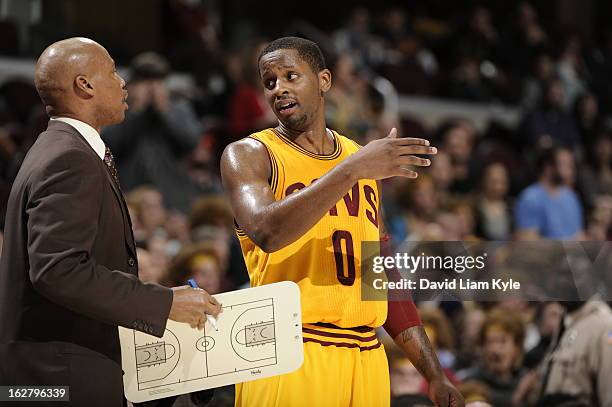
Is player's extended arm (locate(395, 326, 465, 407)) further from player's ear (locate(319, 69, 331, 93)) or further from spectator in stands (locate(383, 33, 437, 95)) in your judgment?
spectator in stands (locate(383, 33, 437, 95))

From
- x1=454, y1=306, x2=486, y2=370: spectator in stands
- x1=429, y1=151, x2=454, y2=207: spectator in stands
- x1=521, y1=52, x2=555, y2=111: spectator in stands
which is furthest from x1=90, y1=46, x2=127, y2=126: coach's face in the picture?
x1=521, y1=52, x2=555, y2=111: spectator in stands

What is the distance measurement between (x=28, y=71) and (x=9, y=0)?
0.85 meters

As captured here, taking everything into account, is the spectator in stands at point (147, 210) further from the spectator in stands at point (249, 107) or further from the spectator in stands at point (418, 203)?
the spectator in stands at point (418, 203)

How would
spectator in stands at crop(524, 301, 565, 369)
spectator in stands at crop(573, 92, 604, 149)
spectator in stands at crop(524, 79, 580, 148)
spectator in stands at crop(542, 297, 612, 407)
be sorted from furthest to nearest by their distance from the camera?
1. spectator in stands at crop(573, 92, 604, 149)
2. spectator in stands at crop(524, 79, 580, 148)
3. spectator in stands at crop(524, 301, 565, 369)
4. spectator in stands at crop(542, 297, 612, 407)

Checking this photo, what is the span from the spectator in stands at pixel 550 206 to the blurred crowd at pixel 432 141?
0.6 inches

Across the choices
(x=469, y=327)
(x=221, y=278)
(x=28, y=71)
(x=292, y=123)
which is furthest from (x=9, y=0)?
(x=292, y=123)

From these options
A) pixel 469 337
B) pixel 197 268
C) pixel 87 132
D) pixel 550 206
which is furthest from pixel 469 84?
pixel 87 132

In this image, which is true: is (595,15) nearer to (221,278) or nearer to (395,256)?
(221,278)

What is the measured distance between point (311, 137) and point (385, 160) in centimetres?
55

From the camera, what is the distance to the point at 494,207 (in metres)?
Answer: 9.61

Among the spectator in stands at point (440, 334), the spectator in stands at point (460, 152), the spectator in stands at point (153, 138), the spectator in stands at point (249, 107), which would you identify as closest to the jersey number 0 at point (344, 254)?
the spectator in stands at point (440, 334)

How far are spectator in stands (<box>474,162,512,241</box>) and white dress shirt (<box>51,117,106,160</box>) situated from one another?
20.7 ft

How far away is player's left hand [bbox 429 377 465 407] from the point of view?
3.75 m

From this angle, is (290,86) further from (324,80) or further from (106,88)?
(106,88)
